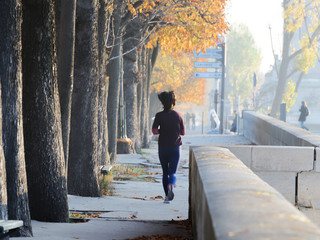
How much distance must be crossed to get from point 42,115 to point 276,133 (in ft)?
37.6

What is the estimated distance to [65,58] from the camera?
10766 millimetres

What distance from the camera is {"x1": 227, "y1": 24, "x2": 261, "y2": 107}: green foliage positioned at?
101 metres

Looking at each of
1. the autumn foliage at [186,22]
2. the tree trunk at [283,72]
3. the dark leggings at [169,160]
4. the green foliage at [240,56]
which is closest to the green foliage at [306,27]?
the tree trunk at [283,72]

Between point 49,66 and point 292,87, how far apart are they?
43525 mm

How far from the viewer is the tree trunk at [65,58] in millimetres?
10758

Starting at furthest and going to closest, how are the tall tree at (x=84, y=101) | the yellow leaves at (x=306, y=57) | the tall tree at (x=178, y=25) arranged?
the yellow leaves at (x=306, y=57), the tall tree at (x=178, y=25), the tall tree at (x=84, y=101)

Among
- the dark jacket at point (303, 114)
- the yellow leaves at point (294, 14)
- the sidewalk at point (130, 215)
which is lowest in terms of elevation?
the sidewalk at point (130, 215)

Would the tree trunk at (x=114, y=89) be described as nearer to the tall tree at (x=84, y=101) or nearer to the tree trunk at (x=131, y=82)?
the tree trunk at (x=131, y=82)

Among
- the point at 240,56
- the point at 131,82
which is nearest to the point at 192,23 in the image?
the point at 131,82

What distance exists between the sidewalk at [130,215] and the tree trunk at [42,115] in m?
0.35

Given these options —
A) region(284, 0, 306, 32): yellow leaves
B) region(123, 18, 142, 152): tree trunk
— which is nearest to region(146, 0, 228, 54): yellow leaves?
region(123, 18, 142, 152): tree trunk

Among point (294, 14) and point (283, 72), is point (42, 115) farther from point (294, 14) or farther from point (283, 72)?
point (283, 72)

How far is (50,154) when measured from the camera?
9.01m

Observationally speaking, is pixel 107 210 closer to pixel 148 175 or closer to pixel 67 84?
pixel 67 84
